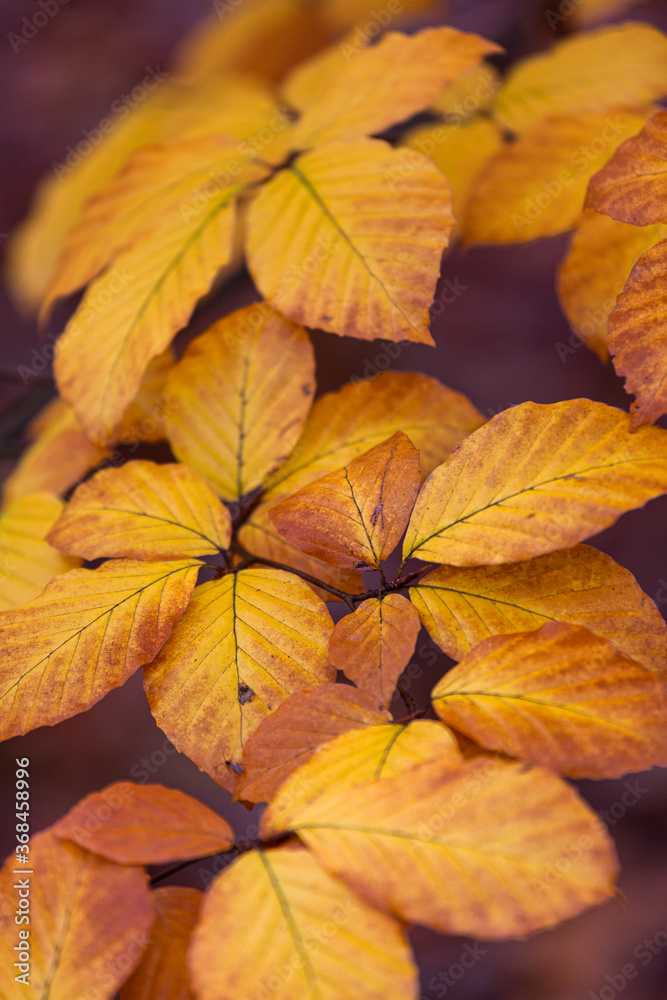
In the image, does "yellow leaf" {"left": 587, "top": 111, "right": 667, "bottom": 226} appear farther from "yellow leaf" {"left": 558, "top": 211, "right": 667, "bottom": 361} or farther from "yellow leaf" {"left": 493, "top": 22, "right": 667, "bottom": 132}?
"yellow leaf" {"left": 493, "top": 22, "right": 667, "bottom": 132}

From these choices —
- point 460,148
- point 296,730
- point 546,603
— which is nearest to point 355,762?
point 296,730

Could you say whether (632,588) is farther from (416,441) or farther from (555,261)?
(555,261)

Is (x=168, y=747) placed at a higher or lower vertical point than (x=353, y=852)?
lower

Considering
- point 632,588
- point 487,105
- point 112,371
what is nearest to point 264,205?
point 112,371

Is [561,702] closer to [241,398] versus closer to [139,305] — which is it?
[241,398]

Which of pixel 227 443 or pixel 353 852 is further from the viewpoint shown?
pixel 227 443

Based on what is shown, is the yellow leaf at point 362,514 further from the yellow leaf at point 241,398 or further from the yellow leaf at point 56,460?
the yellow leaf at point 56,460
